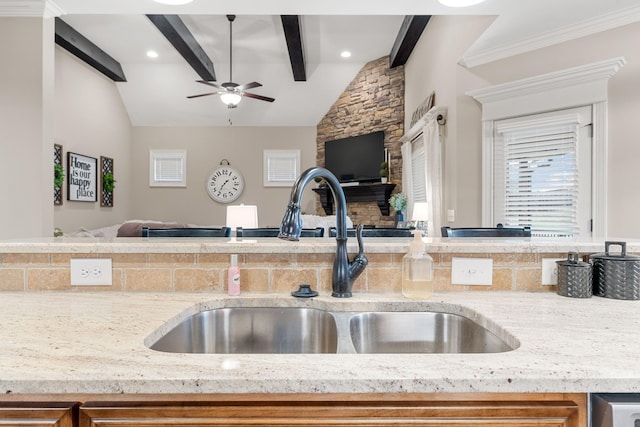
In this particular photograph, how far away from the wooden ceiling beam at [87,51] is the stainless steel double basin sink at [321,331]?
16.7 ft

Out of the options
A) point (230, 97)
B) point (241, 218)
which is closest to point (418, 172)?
point (230, 97)

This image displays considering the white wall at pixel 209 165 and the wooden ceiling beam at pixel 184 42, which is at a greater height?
the wooden ceiling beam at pixel 184 42

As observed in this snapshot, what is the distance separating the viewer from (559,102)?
3.24m

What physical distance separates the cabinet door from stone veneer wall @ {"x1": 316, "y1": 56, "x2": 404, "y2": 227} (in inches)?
218

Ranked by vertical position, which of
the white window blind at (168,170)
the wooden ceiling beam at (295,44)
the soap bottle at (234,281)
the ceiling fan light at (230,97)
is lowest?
the soap bottle at (234,281)

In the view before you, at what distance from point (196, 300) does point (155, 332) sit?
0.25 metres

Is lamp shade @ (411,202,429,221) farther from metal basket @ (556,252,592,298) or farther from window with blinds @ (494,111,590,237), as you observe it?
metal basket @ (556,252,592,298)

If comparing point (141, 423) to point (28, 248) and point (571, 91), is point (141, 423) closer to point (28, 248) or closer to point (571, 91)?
point (28, 248)

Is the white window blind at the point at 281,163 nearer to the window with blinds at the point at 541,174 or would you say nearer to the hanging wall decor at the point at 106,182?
the hanging wall decor at the point at 106,182

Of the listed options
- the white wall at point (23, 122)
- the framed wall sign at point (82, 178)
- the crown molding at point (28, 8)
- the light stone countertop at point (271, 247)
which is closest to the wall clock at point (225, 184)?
the framed wall sign at point (82, 178)

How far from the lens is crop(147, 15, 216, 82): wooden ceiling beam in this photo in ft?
14.2

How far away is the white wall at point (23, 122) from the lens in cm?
284

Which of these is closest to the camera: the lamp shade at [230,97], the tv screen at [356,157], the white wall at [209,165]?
the lamp shade at [230,97]

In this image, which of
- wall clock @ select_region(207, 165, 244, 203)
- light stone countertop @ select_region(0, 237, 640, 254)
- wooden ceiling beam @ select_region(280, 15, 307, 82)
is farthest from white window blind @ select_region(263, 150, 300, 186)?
light stone countertop @ select_region(0, 237, 640, 254)
